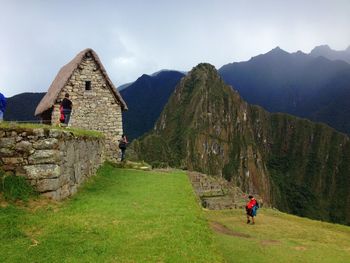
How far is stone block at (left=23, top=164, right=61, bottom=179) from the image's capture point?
9977mm

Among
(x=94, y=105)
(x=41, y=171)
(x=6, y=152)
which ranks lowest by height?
(x=41, y=171)

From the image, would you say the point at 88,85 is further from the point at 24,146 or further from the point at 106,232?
the point at 106,232

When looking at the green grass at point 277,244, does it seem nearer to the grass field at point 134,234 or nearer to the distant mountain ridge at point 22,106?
the grass field at point 134,234

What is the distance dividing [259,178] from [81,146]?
18873 cm

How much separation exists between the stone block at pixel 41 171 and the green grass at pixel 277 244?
519 cm

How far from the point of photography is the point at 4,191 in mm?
9477

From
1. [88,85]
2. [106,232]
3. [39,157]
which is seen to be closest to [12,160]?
[39,157]

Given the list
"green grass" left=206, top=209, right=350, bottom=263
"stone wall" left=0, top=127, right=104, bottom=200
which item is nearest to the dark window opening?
"green grass" left=206, top=209, right=350, bottom=263

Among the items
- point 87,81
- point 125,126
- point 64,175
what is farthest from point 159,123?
point 64,175

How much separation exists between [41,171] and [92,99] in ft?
44.4

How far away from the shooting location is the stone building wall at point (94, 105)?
22.9 meters

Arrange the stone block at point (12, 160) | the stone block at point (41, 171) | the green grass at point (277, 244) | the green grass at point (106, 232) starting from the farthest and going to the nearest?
the green grass at point (277, 244)
the stone block at point (41, 171)
the stone block at point (12, 160)
the green grass at point (106, 232)

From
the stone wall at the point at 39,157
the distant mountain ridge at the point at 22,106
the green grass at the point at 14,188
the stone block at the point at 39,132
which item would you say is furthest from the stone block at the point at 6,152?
the distant mountain ridge at the point at 22,106

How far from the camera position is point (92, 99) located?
23234 mm
